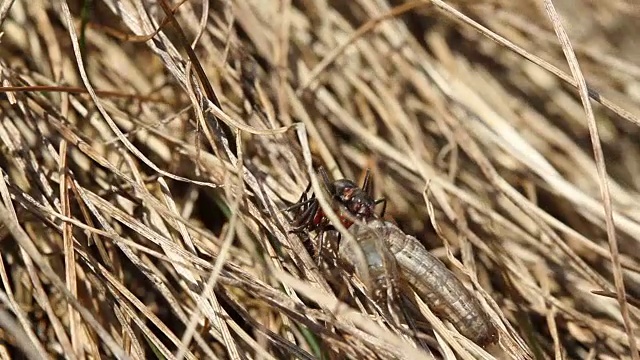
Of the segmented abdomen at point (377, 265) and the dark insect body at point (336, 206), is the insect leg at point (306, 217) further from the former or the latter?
the segmented abdomen at point (377, 265)

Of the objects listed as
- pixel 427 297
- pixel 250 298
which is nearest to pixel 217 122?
pixel 250 298

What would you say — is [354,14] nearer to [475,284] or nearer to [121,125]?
[121,125]

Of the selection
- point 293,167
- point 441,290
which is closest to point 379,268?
point 441,290

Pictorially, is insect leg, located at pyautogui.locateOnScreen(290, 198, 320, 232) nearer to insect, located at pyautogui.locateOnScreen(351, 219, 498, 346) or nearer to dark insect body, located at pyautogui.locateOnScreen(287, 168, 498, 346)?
dark insect body, located at pyautogui.locateOnScreen(287, 168, 498, 346)

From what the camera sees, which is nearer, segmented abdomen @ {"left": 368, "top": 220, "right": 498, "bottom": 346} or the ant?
segmented abdomen @ {"left": 368, "top": 220, "right": 498, "bottom": 346}

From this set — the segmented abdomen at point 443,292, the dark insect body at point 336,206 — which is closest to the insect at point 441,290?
the segmented abdomen at point 443,292

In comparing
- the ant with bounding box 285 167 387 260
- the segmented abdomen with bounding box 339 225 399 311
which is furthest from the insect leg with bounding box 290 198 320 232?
the segmented abdomen with bounding box 339 225 399 311
